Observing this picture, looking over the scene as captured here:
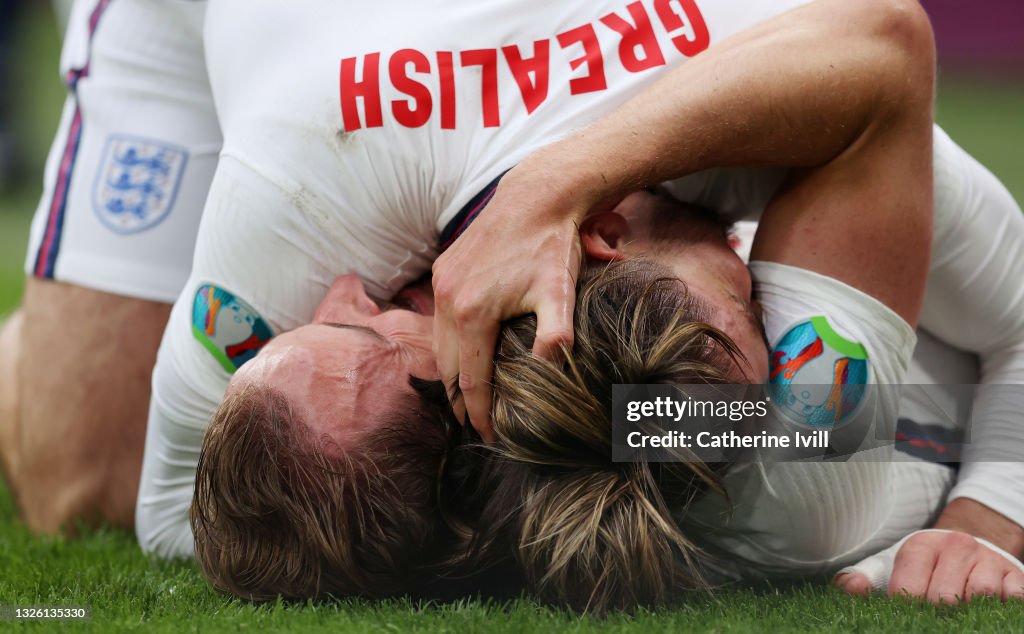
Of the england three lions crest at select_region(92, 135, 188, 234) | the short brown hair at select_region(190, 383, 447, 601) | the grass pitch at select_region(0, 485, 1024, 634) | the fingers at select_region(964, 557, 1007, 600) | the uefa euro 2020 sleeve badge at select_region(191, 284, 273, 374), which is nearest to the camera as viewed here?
the grass pitch at select_region(0, 485, 1024, 634)

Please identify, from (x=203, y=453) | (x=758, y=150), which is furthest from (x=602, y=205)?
(x=203, y=453)

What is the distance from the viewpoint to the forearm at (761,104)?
194 centimetres

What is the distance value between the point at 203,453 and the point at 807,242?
1070 mm

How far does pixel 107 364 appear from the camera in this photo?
113 inches

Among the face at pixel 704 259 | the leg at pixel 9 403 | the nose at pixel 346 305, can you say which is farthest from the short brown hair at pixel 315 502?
the leg at pixel 9 403

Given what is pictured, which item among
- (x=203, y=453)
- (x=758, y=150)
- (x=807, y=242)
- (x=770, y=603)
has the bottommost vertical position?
(x=770, y=603)

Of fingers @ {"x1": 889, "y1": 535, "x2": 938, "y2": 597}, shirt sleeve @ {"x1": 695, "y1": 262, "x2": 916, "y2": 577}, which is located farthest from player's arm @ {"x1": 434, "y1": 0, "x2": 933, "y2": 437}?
fingers @ {"x1": 889, "y1": 535, "x2": 938, "y2": 597}

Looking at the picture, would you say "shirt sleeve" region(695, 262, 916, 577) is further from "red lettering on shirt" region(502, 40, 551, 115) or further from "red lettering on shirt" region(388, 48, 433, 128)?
"red lettering on shirt" region(388, 48, 433, 128)

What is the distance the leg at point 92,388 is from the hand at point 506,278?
1273mm

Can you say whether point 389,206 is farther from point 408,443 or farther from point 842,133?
point 842,133

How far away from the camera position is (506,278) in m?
1.81

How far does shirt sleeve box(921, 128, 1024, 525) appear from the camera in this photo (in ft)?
7.39

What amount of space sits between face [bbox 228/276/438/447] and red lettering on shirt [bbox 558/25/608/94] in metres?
0.49

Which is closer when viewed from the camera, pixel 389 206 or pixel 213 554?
pixel 213 554
